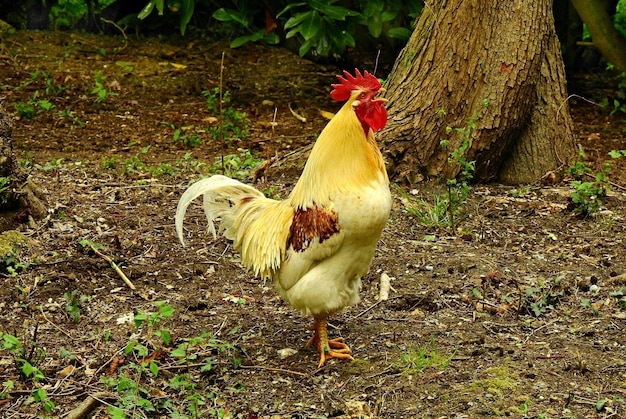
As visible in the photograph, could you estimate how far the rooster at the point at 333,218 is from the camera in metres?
4.23

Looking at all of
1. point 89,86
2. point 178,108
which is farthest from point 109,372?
point 89,86

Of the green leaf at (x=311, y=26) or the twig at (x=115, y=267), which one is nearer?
the twig at (x=115, y=267)

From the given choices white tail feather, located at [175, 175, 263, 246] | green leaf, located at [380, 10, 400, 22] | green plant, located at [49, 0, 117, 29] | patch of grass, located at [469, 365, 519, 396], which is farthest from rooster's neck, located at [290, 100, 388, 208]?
green plant, located at [49, 0, 117, 29]

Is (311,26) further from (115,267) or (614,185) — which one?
(115,267)

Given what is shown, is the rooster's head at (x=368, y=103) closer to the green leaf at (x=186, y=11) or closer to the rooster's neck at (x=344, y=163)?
the rooster's neck at (x=344, y=163)

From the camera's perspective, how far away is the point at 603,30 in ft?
28.6

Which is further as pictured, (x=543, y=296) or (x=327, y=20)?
(x=327, y=20)

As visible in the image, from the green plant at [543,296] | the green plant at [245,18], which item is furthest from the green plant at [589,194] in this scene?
the green plant at [245,18]

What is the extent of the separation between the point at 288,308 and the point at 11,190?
2040 millimetres

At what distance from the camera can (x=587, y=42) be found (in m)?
9.97

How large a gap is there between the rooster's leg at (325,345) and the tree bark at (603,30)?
17.9 ft

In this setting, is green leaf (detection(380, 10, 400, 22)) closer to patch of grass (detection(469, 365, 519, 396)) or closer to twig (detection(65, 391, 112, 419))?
patch of grass (detection(469, 365, 519, 396))

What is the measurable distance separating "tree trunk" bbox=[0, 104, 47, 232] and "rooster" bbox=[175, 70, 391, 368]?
171cm

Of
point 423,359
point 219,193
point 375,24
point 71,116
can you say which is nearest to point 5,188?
point 219,193
